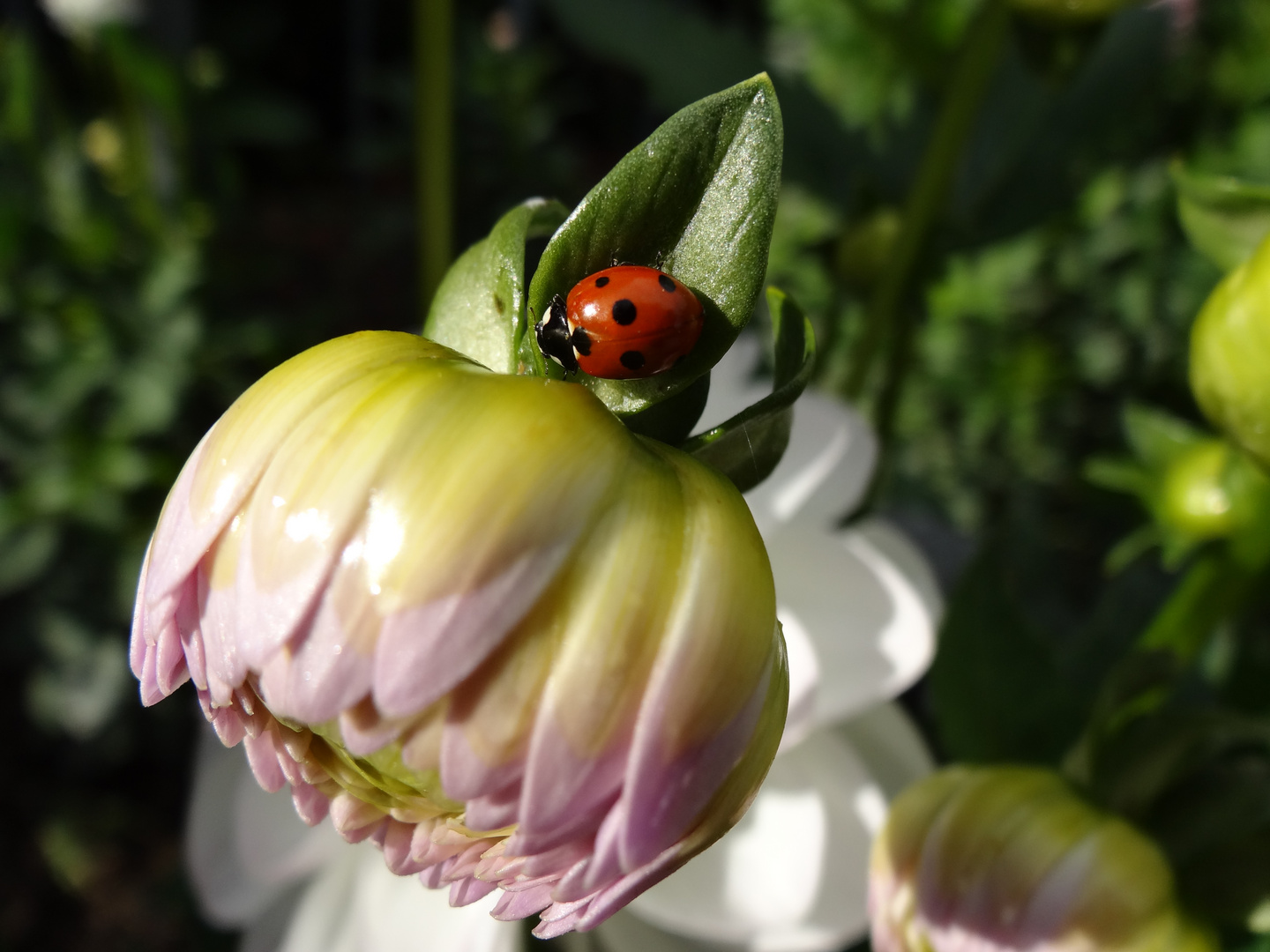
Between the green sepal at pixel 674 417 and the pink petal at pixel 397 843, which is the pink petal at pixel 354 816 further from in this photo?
the green sepal at pixel 674 417

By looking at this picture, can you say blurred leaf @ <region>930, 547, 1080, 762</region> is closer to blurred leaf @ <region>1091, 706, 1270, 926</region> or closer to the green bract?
blurred leaf @ <region>1091, 706, 1270, 926</region>

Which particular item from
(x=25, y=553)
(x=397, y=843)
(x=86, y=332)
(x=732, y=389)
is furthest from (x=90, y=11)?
(x=397, y=843)

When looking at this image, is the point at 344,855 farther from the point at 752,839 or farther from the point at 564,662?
the point at 564,662

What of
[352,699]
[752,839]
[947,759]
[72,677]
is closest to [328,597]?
[352,699]

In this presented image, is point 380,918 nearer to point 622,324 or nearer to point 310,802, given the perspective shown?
point 310,802

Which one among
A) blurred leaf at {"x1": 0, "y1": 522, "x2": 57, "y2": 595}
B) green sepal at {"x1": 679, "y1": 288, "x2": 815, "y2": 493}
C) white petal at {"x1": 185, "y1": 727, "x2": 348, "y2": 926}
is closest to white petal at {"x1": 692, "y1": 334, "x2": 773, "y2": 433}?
green sepal at {"x1": 679, "y1": 288, "x2": 815, "y2": 493}

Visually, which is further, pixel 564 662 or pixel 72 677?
pixel 72 677
